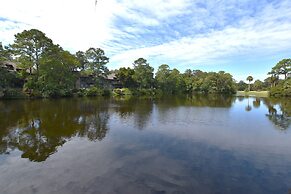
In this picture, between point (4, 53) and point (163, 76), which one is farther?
point (163, 76)

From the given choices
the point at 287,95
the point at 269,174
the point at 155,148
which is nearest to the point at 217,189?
the point at 269,174

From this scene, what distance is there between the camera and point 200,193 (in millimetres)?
6051

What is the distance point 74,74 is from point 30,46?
1208 cm

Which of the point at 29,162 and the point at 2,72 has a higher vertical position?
the point at 2,72

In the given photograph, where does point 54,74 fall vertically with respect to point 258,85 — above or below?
above

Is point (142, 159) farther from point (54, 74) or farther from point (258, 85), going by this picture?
point (258, 85)

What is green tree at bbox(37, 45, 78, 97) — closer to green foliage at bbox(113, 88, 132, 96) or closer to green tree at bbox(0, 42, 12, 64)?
green tree at bbox(0, 42, 12, 64)

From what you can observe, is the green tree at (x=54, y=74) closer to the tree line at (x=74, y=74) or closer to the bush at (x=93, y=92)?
the tree line at (x=74, y=74)

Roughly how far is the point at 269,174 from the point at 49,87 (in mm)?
36877

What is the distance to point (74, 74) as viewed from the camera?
1802 inches

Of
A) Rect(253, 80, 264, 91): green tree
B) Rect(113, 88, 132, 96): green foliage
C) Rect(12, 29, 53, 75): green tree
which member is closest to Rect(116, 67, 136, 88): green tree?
Rect(113, 88, 132, 96): green foliage

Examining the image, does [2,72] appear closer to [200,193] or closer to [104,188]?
[104,188]

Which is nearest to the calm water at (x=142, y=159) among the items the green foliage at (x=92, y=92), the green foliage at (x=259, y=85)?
the green foliage at (x=92, y=92)

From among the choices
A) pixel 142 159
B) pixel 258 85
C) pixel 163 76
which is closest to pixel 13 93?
pixel 142 159
